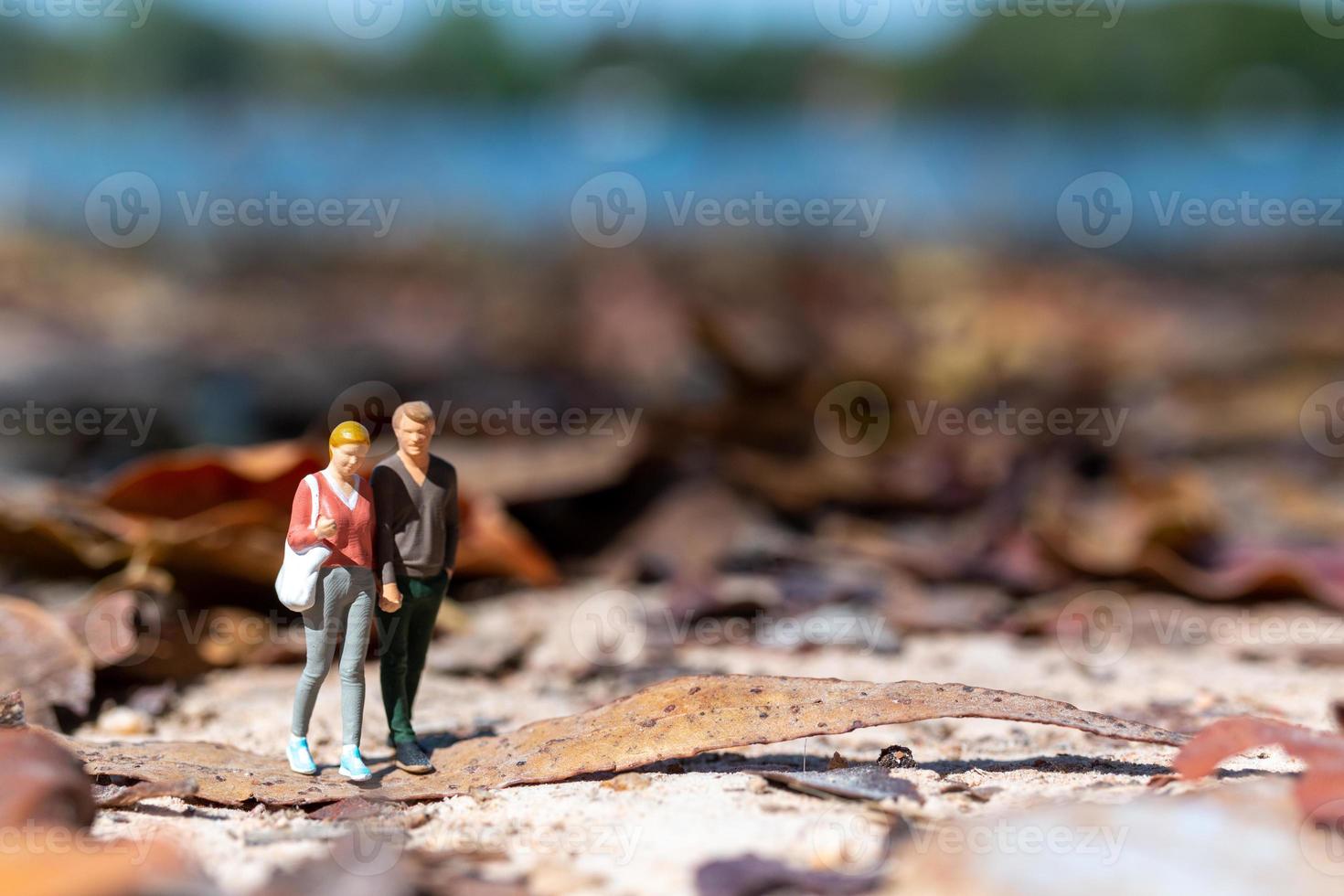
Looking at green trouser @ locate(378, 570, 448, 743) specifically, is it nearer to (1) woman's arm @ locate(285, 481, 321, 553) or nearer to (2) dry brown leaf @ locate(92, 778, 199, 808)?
(1) woman's arm @ locate(285, 481, 321, 553)

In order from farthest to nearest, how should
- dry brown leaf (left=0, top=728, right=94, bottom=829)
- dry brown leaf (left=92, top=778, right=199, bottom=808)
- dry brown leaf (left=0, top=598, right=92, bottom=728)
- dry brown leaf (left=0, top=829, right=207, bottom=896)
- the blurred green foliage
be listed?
the blurred green foliage < dry brown leaf (left=0, top=598, right=92, bottom=728) < dry brown leaf (left=92, top=778, right=199, bottom=808) < dry brown leaf (left=0, top=728, right=94, bottom=829) < dry brown leaf (left=0, top=829, right=207, bottom=896)

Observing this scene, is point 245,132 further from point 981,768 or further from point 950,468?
point 981,768

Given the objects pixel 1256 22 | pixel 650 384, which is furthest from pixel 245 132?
pixel 1256 22

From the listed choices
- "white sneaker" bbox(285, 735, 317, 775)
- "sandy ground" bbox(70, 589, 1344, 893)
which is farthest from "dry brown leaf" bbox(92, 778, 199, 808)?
"white sneaker" bbox(285, 735, 317, 775)

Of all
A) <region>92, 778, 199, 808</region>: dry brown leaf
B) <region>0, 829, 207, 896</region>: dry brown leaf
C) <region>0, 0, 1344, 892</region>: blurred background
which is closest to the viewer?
<region>0, 829, 207, 896</region>: dry brown leaf

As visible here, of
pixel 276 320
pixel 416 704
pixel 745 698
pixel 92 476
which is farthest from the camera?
pixel 276 320

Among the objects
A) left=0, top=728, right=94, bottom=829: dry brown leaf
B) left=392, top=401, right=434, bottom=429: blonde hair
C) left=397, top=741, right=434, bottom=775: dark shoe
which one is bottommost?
left=397, top=741, right=434, bottom=775: dark shoe

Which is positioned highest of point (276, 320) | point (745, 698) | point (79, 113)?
point (79, 113)

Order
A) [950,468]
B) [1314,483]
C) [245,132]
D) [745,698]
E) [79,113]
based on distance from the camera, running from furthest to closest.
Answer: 1. [79,113]
2. [245,132]
3. [1314,483]
4. [950,468]
5. [745,698]

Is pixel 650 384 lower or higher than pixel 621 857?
higher
